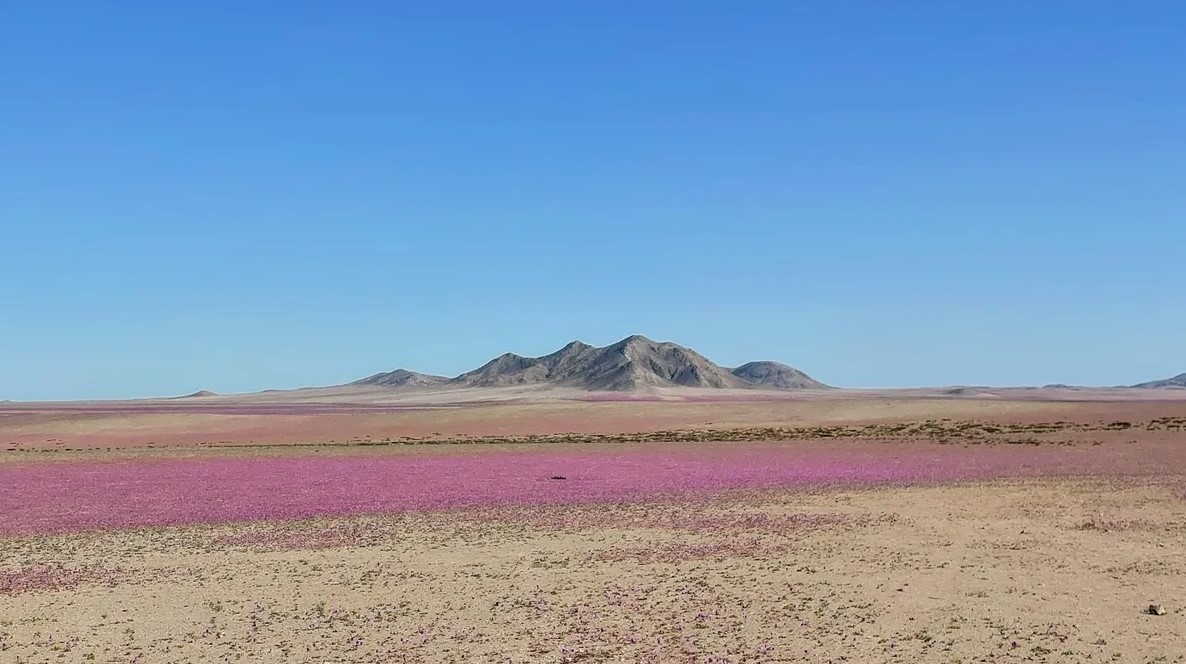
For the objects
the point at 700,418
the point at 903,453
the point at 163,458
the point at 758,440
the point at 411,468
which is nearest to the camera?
the point at 411,468

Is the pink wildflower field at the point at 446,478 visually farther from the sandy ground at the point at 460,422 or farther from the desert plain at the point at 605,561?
the sandy ground at the point at 460,422

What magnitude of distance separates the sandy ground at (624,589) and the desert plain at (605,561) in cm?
7

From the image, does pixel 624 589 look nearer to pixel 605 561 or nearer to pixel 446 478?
pixel 605 561

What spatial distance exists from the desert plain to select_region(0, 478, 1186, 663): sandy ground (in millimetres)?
69

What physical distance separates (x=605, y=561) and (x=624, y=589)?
2.74m

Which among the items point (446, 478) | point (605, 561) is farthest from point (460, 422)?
point (605, 561)

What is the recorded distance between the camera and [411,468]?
145 feet

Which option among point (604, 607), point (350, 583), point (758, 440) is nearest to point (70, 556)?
point (350, 583)

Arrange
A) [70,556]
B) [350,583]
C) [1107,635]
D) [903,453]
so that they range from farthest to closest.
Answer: [903,453] < [70,556] < [350,583] < [1107,635]

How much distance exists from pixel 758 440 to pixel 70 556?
157ft

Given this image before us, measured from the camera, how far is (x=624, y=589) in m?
16.7

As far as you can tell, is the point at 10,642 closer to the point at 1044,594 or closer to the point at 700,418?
the point at 1044,594

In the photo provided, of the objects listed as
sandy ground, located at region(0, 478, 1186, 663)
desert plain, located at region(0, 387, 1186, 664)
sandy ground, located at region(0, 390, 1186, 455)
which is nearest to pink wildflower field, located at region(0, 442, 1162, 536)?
desert plain, located at region(0, 387, 1186, 664)

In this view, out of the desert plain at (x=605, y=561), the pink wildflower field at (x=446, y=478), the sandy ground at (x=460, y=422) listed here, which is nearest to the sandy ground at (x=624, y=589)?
the desert plain at (x=605, y=561)
